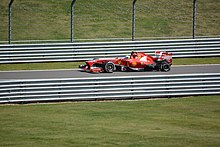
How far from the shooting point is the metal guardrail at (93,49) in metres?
27.7

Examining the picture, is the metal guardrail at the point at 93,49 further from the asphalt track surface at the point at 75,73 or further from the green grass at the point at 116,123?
the green grass at the point at 116,123

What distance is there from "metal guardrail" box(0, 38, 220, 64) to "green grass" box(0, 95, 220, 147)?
8241 mm

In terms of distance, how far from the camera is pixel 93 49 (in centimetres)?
2827

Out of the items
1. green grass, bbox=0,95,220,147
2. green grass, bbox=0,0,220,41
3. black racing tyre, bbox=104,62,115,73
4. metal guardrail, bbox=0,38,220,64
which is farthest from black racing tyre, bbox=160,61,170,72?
green grass, bbox=0,0,220,41

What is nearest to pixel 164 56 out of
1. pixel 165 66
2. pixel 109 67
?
pixel 165 66

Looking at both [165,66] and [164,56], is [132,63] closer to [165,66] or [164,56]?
[165,66]

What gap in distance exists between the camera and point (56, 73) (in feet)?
84.1

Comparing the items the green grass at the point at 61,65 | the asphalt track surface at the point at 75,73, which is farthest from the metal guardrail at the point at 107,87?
the green grass at the point at 61,65

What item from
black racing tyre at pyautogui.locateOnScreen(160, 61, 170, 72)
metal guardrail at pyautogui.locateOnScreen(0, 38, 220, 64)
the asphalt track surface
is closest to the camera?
the asphalt track surface

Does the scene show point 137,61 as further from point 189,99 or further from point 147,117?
point 147,117

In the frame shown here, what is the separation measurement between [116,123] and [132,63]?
9.17 m

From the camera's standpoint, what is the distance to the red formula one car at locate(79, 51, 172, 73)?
25.4 metres

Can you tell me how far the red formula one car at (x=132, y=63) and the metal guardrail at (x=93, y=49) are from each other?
2334 millimetres

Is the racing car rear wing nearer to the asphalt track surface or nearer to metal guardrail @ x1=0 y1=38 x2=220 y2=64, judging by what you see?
the asphalt track surface
